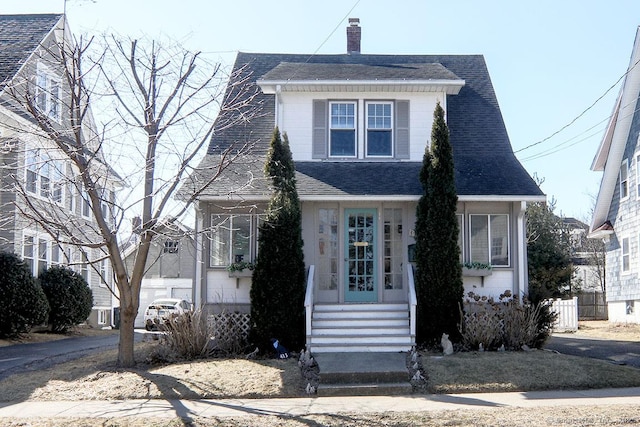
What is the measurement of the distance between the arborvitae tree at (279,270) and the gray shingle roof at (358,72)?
295cm

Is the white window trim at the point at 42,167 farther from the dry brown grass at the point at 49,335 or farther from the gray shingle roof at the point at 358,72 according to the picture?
the gray shingle roof at the point at 358,72

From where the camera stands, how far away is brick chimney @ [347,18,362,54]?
2156 centimetres

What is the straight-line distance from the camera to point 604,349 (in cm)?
1592

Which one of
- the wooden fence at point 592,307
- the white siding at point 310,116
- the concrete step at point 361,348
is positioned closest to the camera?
the concrete step at point 361,348

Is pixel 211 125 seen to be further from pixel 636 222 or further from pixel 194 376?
pixel 636 222

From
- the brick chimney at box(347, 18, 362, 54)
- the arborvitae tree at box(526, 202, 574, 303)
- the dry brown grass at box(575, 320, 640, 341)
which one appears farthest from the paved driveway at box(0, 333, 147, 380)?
the arborvitae tree at box(526, 202, 574, 303)

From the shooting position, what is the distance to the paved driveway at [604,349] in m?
14.1

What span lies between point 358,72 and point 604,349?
8335mm

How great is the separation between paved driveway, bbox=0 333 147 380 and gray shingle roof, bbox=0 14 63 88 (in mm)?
7071

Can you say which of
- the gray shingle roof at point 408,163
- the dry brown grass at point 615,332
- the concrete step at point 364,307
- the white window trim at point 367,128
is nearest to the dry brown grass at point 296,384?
the concrete step at point 364,307

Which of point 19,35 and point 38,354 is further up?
point 19,35

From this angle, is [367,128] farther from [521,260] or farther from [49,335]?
[49,335]

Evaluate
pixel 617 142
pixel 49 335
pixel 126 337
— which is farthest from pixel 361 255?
pixel 617 142

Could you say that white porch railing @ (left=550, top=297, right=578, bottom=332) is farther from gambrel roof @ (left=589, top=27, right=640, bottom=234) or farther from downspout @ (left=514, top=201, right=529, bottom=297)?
downspout @ (left=514, top=201, right=529, bottom=297)
